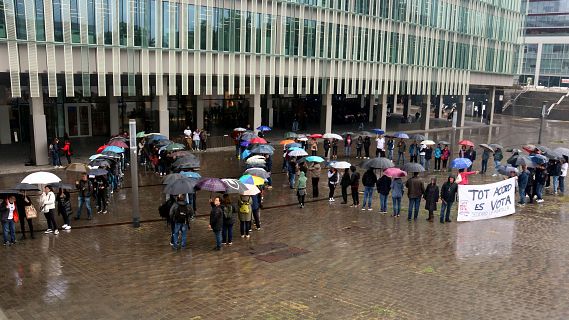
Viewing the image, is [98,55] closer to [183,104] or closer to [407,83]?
[183,104]

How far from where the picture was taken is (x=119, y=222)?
1697 cm

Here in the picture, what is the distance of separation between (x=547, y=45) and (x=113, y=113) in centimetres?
11163

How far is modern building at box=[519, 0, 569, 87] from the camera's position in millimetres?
117188

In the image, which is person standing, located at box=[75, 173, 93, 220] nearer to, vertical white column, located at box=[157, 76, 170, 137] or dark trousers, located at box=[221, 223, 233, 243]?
dark trousers, located at box=[221, 223, 233, 243]

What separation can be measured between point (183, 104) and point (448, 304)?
36.8m

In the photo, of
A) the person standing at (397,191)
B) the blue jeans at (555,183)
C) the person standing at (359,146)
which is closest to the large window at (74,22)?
the person standing at (359,146)

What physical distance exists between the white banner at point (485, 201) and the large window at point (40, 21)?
72.8 ft

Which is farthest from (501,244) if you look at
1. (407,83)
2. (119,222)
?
(407,83)

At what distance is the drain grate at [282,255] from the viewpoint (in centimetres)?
1359

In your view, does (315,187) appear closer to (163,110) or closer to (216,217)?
(216,217)

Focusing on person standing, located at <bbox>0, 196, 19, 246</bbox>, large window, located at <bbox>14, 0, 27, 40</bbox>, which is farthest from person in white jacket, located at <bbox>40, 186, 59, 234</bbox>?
large window, located at <bbox>14, 0, 27, 40</bbox>

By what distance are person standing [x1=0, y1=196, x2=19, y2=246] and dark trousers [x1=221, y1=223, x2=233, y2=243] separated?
5.74m

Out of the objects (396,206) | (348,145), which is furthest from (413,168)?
(348,145)

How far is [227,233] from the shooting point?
15.0 metres
